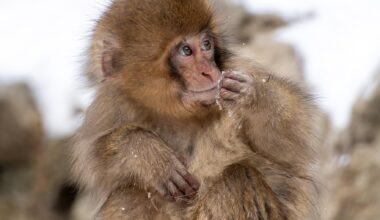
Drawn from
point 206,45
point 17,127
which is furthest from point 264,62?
point 17,127

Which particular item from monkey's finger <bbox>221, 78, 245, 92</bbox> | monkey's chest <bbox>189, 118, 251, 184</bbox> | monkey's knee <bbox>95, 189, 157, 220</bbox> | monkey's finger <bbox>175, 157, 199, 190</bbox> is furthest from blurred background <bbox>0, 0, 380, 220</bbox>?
monkey's finger <bbox>221, 78, 245, 92</bbox>

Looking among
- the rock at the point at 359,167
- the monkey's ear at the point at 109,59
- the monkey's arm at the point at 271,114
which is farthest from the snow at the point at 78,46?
the monkey's arm at the point at 271,114

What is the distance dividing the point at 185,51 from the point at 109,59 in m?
0.43

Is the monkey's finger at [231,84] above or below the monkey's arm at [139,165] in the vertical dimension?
above

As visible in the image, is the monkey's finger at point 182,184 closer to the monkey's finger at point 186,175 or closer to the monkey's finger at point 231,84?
the monkey's finger at point 186,175

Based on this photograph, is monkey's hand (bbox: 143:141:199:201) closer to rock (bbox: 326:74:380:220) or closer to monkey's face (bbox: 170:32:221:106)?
monkey's face (bbox: 170:32:221:106)

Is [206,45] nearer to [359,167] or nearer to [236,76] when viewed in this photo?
[236,76]

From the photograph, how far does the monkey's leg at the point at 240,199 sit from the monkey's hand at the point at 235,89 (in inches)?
12.4

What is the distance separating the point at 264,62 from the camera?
7453mm

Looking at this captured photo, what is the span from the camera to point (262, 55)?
8672mm

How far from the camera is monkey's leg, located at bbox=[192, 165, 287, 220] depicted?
4641 mm

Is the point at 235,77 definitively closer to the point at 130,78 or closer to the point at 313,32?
the point at 130,78

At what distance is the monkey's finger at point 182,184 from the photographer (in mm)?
4875

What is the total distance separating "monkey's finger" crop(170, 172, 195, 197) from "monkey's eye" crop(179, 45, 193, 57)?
1.82 feet
